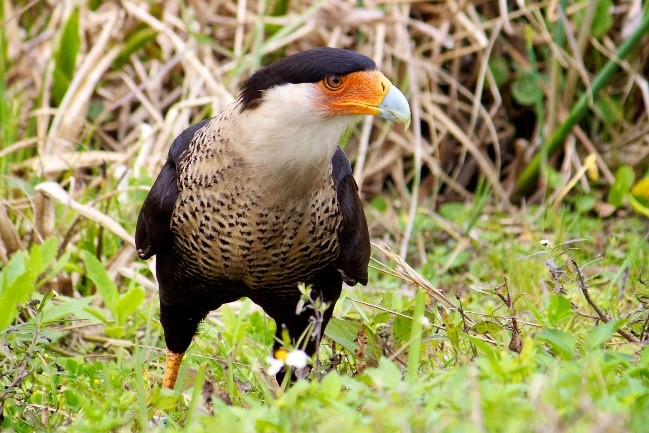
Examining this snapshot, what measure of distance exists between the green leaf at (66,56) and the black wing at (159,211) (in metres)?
2.53

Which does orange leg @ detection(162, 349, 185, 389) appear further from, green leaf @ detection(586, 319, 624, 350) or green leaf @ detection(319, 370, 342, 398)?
green leaf @ detection(586, 319, 624, 350)

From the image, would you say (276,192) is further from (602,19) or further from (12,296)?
(602,19)

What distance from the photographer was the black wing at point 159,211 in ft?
10.4

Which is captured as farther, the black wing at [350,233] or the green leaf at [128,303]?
the green leaf at [128,303]

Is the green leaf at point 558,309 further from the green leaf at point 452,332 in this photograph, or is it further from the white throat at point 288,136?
the white throat at point 288,136

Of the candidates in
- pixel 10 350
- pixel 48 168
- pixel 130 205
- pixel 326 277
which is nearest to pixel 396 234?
pixel 130 205

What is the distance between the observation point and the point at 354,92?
2.99 metres

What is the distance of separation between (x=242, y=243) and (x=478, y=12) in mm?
3537

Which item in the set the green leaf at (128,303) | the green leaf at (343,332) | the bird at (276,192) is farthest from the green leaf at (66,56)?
the green leaf at (343,332)

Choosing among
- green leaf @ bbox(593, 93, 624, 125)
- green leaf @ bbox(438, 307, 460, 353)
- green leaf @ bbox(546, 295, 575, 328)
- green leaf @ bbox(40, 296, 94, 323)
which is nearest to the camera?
green leaf @ bbox(546, 295, 575, 328)

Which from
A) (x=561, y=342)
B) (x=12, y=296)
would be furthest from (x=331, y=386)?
(x=12, y=296)

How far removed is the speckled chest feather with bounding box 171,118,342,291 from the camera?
3.00m

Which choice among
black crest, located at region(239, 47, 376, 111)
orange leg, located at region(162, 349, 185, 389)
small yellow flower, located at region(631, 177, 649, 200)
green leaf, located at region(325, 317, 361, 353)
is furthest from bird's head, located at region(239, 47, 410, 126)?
small yellow flower, located at region(631, 177, 649, 200)

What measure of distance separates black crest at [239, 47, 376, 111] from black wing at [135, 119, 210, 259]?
0.38 meters
